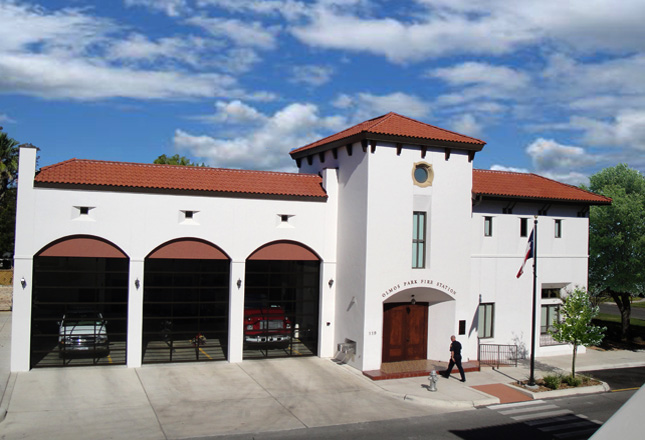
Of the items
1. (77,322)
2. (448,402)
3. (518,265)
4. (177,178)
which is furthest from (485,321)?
(77,322)

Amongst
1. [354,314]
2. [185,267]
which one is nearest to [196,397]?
[354,314]

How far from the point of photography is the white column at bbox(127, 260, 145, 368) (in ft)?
65.5

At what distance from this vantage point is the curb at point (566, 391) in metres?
18.5

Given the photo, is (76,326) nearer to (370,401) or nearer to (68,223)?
(68,223)

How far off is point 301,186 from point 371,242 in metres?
4.02

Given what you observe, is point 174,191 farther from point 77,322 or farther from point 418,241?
point 418,241

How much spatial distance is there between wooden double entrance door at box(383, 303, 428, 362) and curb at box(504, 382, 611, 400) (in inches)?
158

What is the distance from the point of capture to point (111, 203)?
1991 cm

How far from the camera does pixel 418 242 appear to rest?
21.8m

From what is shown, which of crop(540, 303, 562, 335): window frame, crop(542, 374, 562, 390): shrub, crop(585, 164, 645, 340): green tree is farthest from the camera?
crop(585, 164, 645, 340): green tree

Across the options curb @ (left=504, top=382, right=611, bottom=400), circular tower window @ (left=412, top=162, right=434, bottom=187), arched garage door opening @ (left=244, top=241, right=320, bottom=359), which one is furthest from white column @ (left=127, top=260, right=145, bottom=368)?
curb @ (left=504, top=382, right=611, bottom=400)

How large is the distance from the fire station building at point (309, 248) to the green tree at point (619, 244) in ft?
15.8

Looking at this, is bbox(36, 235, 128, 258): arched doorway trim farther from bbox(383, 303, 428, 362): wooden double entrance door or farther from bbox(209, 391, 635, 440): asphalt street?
bbox(383, 303, 428, 362): wooden double entrance door

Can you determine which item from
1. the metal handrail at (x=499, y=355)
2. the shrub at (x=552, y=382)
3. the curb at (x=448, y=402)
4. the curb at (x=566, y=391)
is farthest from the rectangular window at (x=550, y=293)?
the curb at (x=448, y=402)
